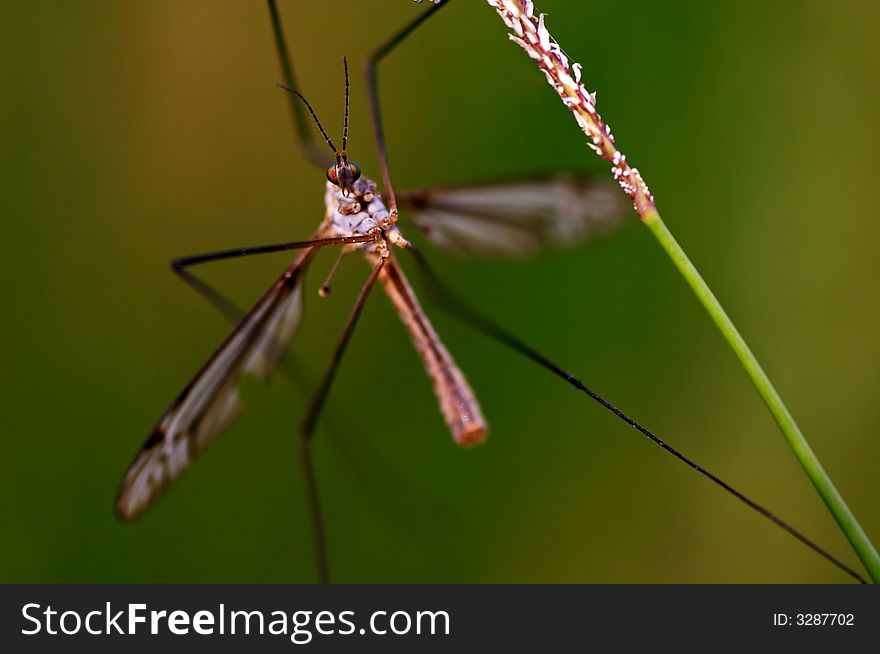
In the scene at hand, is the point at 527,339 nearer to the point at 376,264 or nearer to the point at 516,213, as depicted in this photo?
the point at 516,213

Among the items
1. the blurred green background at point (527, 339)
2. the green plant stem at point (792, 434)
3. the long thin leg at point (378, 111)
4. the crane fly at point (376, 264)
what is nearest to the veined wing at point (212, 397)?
the crane fly at point (376, 264)

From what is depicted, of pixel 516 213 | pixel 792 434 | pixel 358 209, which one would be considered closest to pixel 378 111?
pixel 358 209

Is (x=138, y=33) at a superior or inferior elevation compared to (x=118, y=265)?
superior

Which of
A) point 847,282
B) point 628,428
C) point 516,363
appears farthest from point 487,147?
point 847,282

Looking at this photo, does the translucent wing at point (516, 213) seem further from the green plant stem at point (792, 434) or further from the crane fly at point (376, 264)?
the green plant stem at point (792, 434)

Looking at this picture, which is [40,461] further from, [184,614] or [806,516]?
[806,516]
